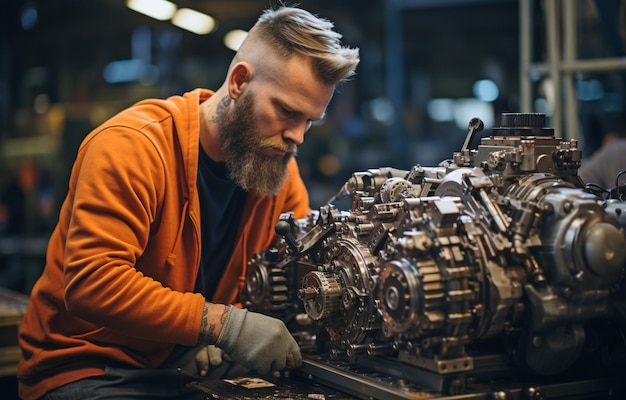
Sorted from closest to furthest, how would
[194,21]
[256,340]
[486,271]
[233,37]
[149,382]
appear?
[486,271]
[256,340]
[149,382]
[194,21]
[233,37]

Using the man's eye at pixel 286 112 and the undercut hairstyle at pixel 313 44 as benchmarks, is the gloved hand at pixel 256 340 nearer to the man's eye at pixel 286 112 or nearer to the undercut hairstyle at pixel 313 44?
the man's eye at pixel 286 112

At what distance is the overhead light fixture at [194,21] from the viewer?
17.3ft

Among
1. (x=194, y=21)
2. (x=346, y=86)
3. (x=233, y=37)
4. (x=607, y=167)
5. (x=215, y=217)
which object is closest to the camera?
(x=215, y=217)

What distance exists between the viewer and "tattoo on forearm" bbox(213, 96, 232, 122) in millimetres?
2619

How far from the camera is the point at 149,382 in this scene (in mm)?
2555

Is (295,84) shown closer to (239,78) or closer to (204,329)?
(239,78)

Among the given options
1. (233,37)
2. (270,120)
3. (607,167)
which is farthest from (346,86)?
(270,120)

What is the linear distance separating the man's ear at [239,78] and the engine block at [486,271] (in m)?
0.62

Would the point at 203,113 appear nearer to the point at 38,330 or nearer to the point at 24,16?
the point at 38,330

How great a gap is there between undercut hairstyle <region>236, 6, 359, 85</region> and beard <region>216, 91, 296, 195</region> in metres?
0.19

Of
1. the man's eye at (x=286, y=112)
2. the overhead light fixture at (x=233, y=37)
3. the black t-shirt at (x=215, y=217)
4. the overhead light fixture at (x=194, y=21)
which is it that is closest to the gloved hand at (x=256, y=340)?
the black t-shirt at (x=215, y=217)

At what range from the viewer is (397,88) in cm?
879

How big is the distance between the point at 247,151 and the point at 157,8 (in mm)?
2711

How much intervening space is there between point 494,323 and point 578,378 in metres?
0.34
